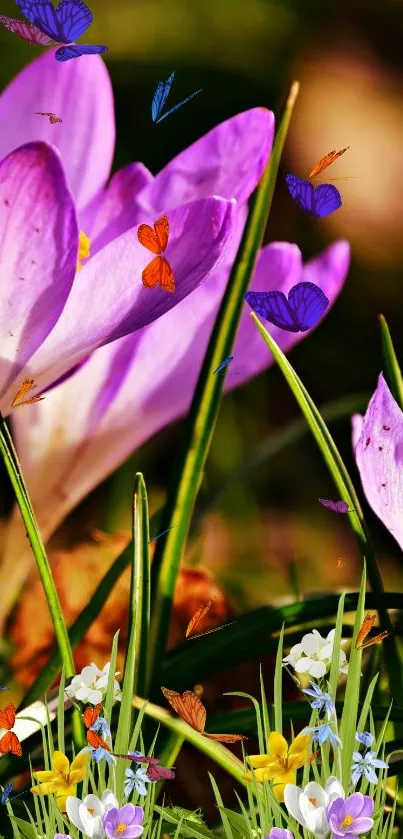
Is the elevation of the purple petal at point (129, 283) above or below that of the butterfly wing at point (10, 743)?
above

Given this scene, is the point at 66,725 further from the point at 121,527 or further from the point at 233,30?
the point at 233,30

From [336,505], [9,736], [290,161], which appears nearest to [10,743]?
[9,736]

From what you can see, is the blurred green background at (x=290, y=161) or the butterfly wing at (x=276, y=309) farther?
the blurred green background at (x=290, y=161)

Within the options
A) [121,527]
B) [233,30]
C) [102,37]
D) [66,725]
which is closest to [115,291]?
[66,725]

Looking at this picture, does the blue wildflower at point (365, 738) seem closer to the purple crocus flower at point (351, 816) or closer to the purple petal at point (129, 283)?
the purple crocus flower at point (351, 816)

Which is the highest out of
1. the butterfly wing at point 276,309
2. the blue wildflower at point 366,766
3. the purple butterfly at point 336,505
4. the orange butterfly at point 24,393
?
the butterfly wing at point 276,309

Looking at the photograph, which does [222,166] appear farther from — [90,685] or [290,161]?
[290,161]

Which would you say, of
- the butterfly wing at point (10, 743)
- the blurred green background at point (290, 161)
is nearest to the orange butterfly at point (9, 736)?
the butterfly wing at point (10, 743)
